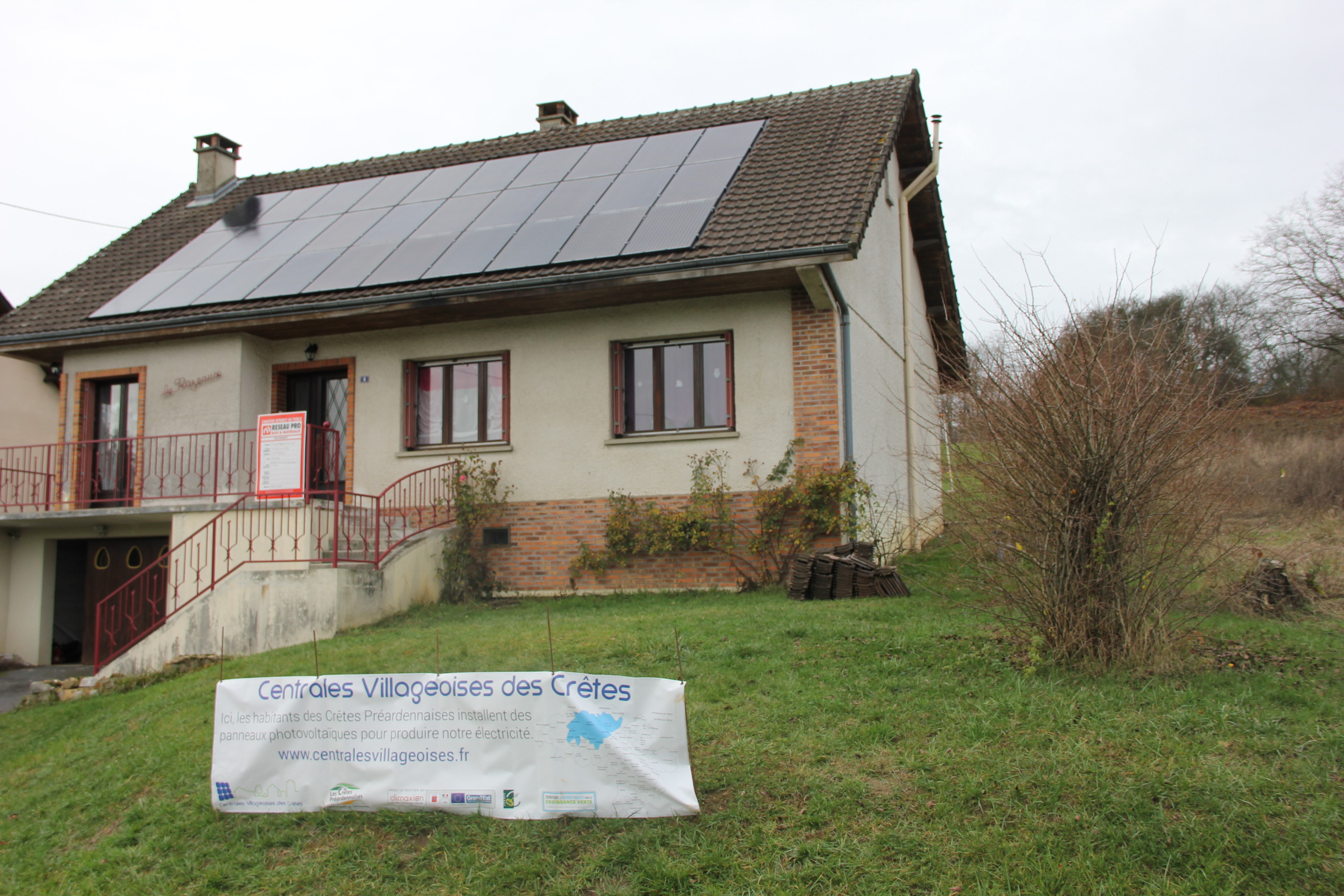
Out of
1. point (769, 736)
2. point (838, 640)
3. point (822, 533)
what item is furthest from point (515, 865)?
point (822, 533)

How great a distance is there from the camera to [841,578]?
953cm

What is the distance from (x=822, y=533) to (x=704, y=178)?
16.7 ft

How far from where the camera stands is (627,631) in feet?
25.8

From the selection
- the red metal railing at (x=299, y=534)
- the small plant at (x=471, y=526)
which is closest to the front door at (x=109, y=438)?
the red metal railing at (x=299, y=534)

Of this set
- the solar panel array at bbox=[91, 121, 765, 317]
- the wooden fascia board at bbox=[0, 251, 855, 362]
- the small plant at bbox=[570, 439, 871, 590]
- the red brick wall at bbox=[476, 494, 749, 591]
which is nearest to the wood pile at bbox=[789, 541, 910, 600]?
the small plant at bbox=[570, 439, 871, 590]

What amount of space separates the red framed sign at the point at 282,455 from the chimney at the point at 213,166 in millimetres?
9692

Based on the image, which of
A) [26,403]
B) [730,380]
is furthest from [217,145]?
[730,380]

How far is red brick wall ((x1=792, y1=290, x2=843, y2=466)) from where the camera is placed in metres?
10.9

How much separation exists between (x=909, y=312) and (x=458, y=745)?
12398 millimetres

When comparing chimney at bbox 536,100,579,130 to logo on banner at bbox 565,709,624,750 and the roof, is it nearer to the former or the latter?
the roof

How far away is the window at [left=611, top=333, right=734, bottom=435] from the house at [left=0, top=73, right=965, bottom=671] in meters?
0.04

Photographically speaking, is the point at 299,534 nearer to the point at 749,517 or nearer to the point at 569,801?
the point at 749,517

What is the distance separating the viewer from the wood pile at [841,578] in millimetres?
9359

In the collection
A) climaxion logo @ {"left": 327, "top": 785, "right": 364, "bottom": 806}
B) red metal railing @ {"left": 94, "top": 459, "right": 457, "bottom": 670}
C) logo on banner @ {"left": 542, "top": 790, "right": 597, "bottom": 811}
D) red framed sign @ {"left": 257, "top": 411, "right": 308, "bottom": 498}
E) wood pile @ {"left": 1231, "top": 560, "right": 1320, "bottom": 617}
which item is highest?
red framed sign @ {"left": 257, "top": 411, "right": 308, "bottom": 498}
